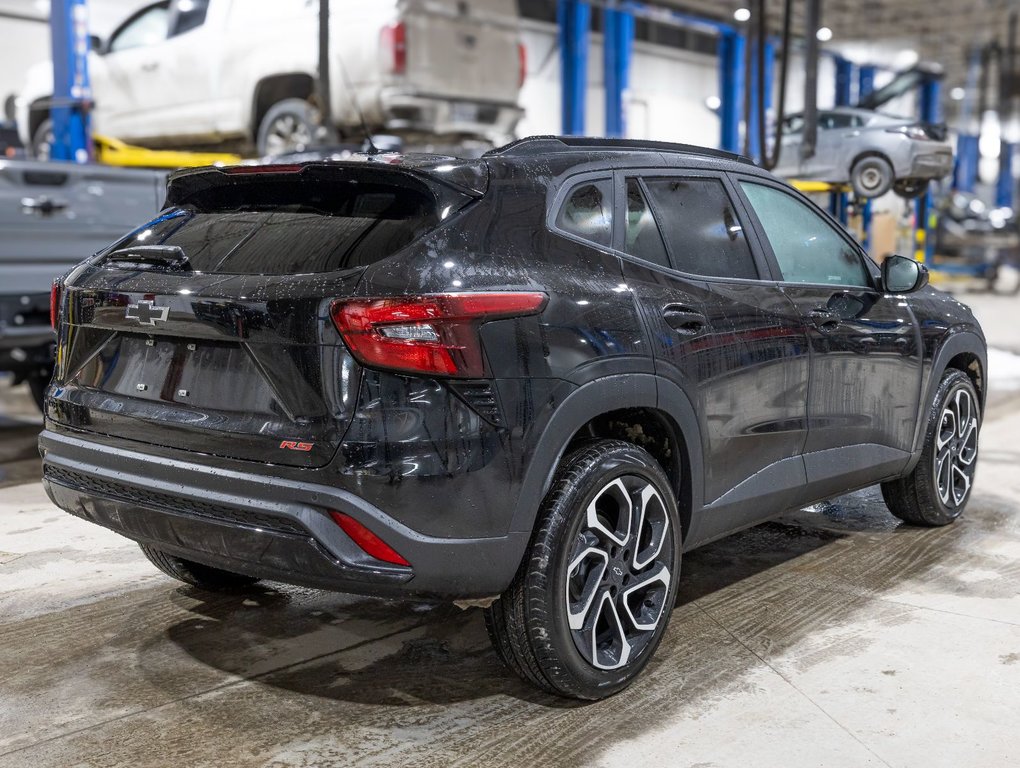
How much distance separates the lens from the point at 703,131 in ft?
103

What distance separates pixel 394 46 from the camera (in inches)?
371

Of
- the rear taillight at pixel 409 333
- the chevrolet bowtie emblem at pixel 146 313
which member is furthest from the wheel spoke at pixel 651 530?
the chevrolet bowtie emblem at pixel 146 313

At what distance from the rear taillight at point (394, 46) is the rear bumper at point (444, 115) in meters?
0.21

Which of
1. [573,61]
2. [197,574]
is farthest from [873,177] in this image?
[197,574]

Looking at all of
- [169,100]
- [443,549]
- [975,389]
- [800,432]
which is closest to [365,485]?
[443,549]

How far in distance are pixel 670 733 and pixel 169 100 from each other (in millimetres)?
9600

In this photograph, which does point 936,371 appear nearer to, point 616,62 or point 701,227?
point 701,227

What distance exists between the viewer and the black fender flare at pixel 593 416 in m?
2.95

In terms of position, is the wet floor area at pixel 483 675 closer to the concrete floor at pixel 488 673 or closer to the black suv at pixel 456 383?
the concrete floor at pixel 488 673

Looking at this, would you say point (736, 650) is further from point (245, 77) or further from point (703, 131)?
point (703, 131)

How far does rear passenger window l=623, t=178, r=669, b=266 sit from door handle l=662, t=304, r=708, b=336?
0.54ft

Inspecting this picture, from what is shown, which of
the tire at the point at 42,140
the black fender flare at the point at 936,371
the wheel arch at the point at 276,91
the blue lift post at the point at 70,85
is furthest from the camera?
the tire at the point at 42,140

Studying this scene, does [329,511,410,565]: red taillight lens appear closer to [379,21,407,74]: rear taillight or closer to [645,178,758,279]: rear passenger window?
[645,178,758,279]: rear passenger window

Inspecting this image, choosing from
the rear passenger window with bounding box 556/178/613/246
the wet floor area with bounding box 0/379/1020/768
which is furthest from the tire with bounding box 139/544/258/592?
the rear passenger window with bounding box 556/178/613/246
